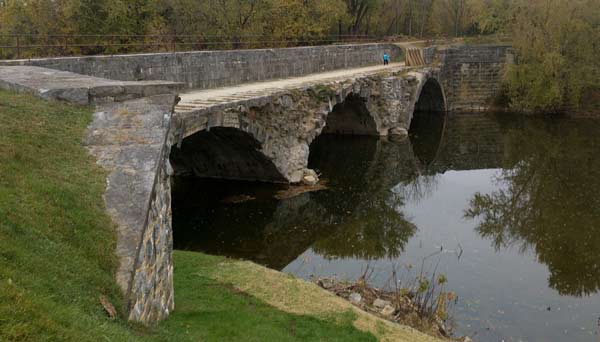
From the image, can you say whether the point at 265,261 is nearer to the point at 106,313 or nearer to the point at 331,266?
the point at 331,266

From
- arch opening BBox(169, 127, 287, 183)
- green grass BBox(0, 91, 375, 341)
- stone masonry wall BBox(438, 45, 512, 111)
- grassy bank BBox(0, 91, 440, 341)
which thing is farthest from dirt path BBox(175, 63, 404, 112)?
stone masonry wall BBox(438, 45, 512, 111)

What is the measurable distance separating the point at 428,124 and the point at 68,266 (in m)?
34.9

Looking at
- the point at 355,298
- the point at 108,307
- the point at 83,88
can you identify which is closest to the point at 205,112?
the point at 83,88

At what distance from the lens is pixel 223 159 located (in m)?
21.3

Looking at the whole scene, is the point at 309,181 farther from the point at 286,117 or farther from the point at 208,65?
the point at 208,65

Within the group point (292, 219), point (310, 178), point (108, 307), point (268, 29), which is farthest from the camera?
point (268, 29)

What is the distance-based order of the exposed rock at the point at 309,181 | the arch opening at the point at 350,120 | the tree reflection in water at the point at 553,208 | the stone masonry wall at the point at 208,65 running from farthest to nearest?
the arch opening at the point at 350,120 < the exposed rock at the point at 309,181 < the stone masonry wall at the point at 208,65 < the tree reflection in water at the point at 553,208

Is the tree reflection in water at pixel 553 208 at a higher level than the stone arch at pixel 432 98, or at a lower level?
lower

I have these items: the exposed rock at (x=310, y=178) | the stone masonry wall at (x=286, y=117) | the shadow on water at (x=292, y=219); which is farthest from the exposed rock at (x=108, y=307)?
the exposed rock at (x=310, y=178)

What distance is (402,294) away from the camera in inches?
459

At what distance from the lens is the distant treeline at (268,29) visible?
2622 centimetres

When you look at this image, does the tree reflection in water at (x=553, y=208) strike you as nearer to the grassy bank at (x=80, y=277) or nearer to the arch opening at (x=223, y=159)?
the grassy bank at (x=80, y=277)

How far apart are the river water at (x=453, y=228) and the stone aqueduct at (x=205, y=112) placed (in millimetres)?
1851

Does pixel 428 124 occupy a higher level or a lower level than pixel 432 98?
lower
